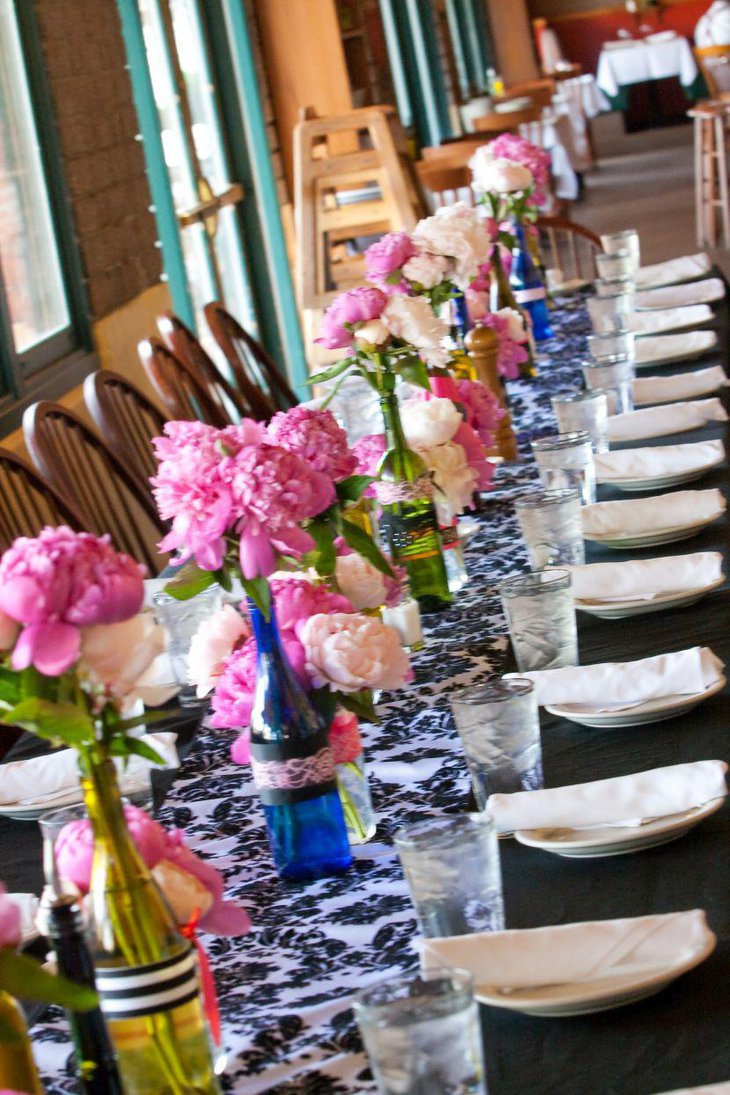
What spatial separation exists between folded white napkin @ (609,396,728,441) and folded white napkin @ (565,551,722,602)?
0.71 meters

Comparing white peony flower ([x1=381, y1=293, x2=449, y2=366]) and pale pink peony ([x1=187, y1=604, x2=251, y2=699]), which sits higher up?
white peony flower ([x1=381, y1=293, x2=449, y2=366])

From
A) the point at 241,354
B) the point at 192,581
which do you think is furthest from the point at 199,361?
→ the point at 192,581

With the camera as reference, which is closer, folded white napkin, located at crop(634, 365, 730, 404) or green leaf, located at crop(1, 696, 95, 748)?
green leaf, located at crop(1, 696, 95, 748)

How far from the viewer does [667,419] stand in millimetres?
2641

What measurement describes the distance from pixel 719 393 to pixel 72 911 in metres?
2.18

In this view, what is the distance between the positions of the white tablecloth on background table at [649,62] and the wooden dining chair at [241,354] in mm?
11975

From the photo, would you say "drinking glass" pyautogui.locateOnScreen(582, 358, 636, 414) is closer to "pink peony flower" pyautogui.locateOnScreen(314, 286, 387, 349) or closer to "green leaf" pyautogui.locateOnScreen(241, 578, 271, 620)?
"pink peony flower" pyautogui.locateOnScreen(314, 286, 387, 349)

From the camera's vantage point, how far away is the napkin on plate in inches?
83.7

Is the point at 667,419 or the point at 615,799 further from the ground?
the point at 667,419

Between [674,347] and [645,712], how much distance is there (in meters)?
1.81

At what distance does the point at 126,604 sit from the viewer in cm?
91

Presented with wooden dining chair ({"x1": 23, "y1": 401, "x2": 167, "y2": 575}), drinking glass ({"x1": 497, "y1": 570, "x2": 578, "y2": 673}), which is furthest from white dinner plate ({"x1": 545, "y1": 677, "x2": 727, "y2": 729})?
wooden dining chair ({"x1": 23, "y1": 401, "x2": 167, "y2": 575})

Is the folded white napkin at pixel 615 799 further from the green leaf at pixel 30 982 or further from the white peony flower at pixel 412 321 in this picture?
the white peony flower at pixel 412 321

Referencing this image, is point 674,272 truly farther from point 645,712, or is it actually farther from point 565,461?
point 645,712
